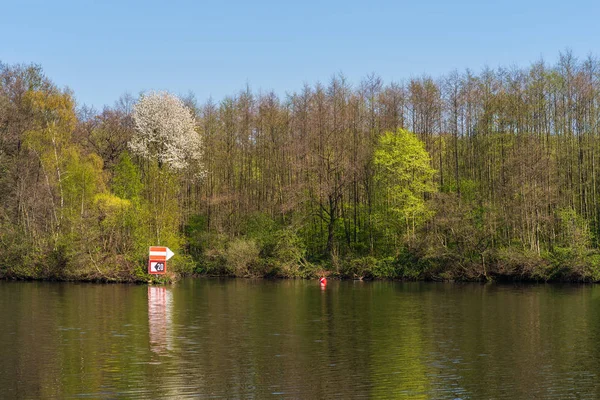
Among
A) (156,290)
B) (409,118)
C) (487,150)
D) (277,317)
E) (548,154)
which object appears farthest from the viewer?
(409,118)

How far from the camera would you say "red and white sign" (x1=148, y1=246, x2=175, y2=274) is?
58344 millimetres

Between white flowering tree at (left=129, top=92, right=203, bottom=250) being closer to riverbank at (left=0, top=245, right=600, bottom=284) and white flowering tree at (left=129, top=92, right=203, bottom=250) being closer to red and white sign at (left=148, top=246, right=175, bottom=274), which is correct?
riverbank at (left=0, top=245, right=600, bottom=284)

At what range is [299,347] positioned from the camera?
25531mm

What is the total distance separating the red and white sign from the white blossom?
21826 mm

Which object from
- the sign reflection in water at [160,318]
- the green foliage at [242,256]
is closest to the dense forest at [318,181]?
the green foliage at [242,256]

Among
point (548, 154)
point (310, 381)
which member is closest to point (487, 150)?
point (548, 154)

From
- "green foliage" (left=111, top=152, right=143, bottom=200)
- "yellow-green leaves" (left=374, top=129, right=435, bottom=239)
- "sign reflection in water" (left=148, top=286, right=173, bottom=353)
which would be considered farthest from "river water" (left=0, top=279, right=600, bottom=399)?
"yellow-green leaves" (left=374, top=129, right=435, bottom=239)

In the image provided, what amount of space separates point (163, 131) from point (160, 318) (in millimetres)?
48069

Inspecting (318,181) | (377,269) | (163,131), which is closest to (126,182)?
(163,131)

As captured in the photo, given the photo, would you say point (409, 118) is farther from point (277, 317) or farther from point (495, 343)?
point (495, 343)

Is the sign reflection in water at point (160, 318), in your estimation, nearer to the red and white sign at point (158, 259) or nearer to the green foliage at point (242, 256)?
the red and white sign at point (158, 259)

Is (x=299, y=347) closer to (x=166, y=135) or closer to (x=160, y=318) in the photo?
(x=160, y=318)

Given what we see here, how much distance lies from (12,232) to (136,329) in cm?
3802

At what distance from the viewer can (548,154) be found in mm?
67812
